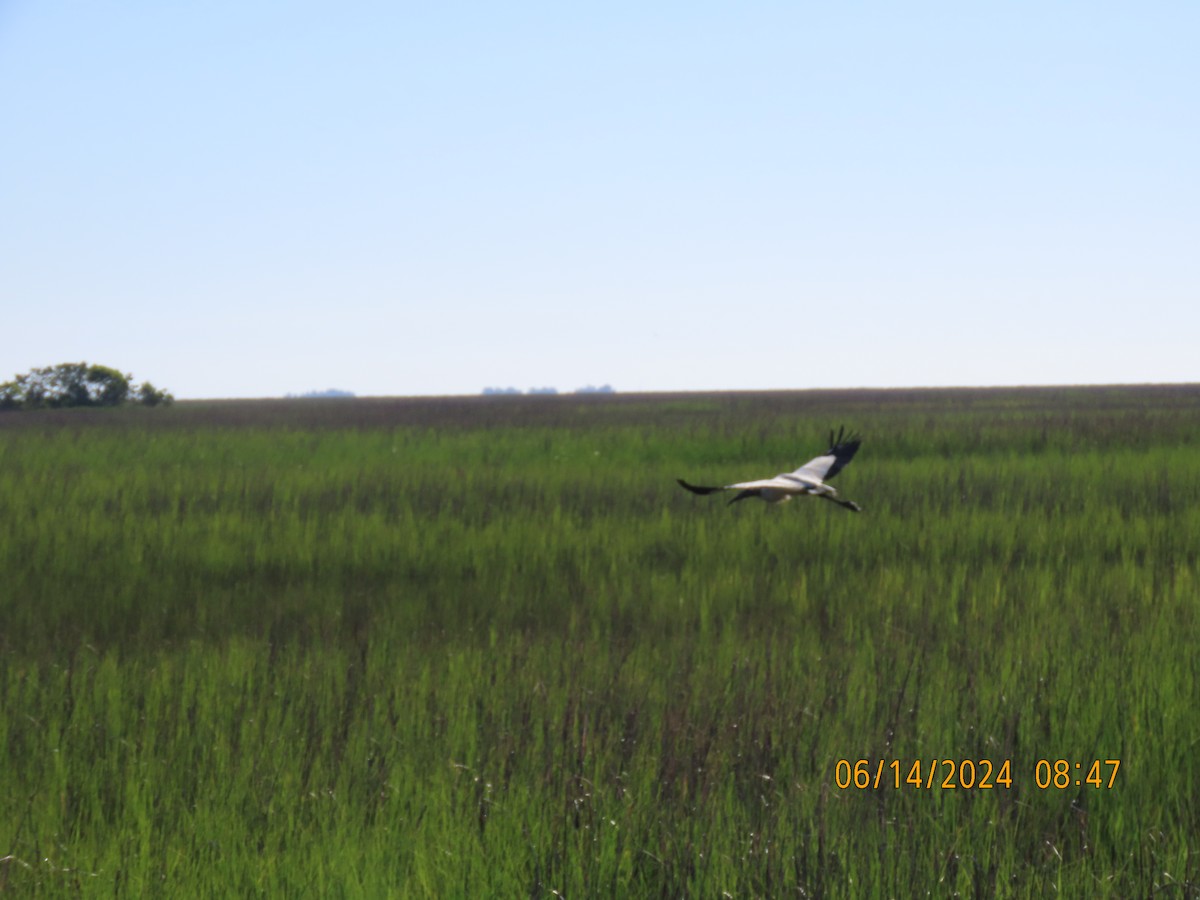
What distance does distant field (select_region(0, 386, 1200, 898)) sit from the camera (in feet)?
7.27

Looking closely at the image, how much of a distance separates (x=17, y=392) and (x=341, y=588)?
137 feet

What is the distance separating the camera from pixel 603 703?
10.8 feet

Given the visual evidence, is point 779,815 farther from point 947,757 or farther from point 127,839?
point 127,839

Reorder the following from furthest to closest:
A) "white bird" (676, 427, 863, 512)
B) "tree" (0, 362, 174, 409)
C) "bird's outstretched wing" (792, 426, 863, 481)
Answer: "tree" (0, 362, 174, 409)
"bird's outstretched wing" (792, 426, 863, 481)
"white bird" (676, 427, 863, 512)

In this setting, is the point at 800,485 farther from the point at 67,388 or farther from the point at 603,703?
the point at 67,388

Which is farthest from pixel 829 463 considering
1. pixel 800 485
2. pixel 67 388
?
pixel 67 388

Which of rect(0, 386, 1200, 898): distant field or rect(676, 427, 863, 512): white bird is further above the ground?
rect(676, 427, 863, 512): white bird

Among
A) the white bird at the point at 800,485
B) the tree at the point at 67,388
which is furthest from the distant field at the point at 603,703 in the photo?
the tree at the point at 67,388

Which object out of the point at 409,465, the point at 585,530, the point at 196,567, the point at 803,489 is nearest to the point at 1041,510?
the point at 585,530
